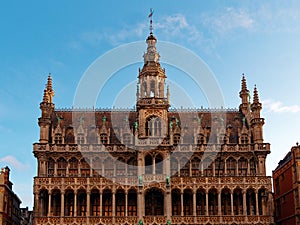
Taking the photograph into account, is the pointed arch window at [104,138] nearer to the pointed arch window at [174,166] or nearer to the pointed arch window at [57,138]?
the pointed arch window at [57,138]

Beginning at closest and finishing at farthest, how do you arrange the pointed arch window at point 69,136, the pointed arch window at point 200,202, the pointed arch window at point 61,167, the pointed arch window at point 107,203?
the pointed arch window at point 107,203 < the pointed arch window at point 200,202 < the pointed arch window at point 61,167 < the pointed arch window at point 69,136

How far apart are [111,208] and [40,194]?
33.2ft

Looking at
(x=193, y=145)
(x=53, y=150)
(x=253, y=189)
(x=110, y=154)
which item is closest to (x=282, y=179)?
(x=253, y=189)

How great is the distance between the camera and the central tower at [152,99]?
249 feet

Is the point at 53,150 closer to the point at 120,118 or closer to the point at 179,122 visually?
the point at 120,118

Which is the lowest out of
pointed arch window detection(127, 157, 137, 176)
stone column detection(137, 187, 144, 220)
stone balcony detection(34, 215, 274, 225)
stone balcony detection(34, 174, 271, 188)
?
stone balcony detection(34, 215, 274, 225)

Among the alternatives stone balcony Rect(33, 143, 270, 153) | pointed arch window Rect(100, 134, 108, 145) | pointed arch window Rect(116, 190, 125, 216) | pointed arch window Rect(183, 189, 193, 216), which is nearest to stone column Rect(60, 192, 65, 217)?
stone balcony Rect(33, 143, 270, 153)

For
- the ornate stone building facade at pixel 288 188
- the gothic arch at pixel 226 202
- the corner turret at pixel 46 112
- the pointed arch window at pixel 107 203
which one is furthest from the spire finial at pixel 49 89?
the ornate stone building facade at pixel 288 188

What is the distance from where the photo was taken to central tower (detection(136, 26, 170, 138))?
7575cm

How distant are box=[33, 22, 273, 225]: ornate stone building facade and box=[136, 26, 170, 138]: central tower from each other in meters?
0.15

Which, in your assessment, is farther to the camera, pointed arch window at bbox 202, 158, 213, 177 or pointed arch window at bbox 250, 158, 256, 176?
pointed arch window at bbox 202, 158, 213, 177

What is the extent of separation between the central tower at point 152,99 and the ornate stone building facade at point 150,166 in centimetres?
15

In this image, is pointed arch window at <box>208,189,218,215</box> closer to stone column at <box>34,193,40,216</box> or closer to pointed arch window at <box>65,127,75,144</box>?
pointed arch window at <box>65,127,75,144</box>

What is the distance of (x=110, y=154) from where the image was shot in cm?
7600
